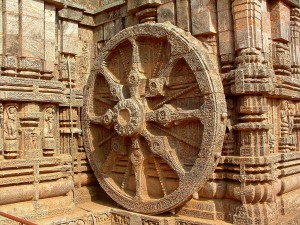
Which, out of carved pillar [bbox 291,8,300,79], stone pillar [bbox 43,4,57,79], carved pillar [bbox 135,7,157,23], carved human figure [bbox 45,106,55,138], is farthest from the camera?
carved pillar [bbox 291,8,300,79]

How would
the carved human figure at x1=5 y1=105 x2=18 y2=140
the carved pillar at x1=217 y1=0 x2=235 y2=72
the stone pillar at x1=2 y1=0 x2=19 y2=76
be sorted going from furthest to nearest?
the stone pillar at x1=2 y1=0 x2=19 y2=76 < the carved human figure at x1=5 y1=105 x2=18 y2=140 < the carved pillar at x1=217 y1=0 x2=235 y2=72

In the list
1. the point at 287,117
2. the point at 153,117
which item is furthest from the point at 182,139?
the point at 287,117

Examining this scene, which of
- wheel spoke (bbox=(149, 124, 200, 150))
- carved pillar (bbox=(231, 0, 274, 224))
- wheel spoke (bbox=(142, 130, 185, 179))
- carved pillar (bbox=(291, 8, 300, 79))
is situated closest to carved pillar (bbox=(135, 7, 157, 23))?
carved pillar (bbox=(231, 0, 274, 224))

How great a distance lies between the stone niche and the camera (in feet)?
19.8

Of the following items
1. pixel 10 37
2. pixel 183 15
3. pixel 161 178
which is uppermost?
pixel 183 15

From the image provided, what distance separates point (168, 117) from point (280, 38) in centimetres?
266

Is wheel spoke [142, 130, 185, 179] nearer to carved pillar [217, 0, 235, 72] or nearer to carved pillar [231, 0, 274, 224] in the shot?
carved pillar [231, 0, 274, 224]

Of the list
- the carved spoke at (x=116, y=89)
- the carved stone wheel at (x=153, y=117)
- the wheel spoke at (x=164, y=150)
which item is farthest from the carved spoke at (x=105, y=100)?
the wheel spoke at (x=164, y=150)

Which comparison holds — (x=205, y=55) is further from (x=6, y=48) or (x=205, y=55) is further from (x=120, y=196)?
(x=6, y=48)

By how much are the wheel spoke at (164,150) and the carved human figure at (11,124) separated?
7.81 feet

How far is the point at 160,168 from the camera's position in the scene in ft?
22.2

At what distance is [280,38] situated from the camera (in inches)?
274

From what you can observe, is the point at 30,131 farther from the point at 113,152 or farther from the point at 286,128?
the point at 286,128

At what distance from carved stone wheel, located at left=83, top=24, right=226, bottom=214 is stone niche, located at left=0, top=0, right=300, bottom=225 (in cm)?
2
